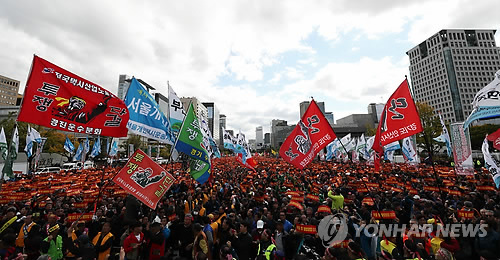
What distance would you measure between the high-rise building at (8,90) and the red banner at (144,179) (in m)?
147

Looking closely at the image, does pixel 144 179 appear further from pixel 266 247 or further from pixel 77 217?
pixel 266 247

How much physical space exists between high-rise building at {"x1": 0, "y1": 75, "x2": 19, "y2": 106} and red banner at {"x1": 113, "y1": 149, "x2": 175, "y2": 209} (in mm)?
146692

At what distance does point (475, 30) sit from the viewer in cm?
10544

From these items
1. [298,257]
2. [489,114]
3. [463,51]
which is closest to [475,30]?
Answer: [463,51]

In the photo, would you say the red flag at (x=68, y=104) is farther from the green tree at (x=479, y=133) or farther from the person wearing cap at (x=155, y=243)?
the green tree at (x=479, y=133)

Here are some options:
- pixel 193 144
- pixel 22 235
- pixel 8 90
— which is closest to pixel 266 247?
pixel 193 144

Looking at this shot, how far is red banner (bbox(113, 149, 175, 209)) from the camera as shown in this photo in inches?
212

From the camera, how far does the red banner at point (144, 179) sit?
5375 mm

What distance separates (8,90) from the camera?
10912 cm

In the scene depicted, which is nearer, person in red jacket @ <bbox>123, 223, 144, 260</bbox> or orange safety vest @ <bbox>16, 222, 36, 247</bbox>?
person in red jacket @ <bbox>123, 223, 144, 260</bbox>

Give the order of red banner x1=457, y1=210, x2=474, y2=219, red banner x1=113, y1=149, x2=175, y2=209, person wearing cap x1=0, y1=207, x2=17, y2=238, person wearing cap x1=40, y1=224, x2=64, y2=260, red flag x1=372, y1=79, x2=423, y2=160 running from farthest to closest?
red flag x1=372, y1=79, x2=423, y2=160 → red banner x1=457, y1=210, x2=474, y2=219 → person wearing cap x1=0, y1=207, x2=17, y2=238 → red banner x1=113, y1=149, x2=175, y2=209 → person wearing cap x1=40, y1=224, x2=64, y2=260

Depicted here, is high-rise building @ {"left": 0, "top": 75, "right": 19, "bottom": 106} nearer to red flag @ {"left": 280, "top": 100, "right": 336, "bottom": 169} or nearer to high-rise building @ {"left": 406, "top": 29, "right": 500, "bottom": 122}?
red flag @ {"left": 280, "top": 100, "right": 336, "bottom": 169}

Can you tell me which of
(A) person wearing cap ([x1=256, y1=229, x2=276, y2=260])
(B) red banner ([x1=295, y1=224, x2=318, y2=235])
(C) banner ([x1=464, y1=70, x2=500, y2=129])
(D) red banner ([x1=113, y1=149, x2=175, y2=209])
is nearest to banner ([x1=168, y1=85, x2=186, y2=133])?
(D) red banner ([x1=113, y1=149, x2=175, y2=209])

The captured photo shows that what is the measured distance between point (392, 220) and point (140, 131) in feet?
25.0
